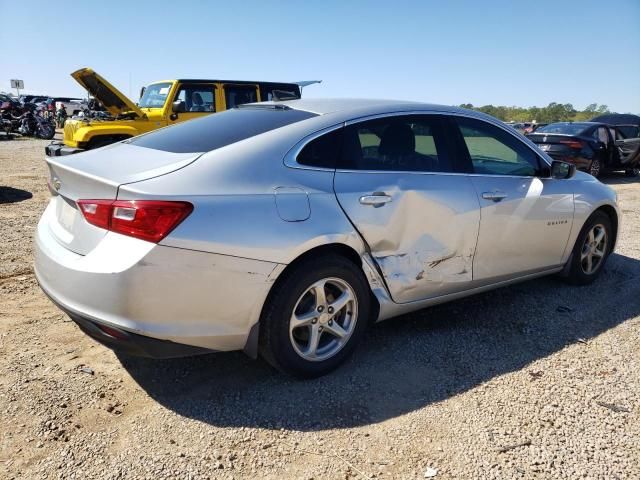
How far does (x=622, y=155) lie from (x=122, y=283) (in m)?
13.6

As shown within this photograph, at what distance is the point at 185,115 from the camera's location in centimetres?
1012

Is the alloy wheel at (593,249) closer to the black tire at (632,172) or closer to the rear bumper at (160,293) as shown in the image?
the rear bumper at (160,293)

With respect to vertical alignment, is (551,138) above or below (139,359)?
above

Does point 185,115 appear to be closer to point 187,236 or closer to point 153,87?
point 153,87

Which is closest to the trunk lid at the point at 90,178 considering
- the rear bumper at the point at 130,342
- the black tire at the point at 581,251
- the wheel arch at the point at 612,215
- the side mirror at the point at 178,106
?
the rear bumper at the point at 130,342

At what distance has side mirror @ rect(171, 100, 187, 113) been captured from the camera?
977 cm

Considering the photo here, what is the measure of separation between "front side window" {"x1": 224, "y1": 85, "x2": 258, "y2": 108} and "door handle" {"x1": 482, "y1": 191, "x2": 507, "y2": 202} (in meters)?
7.68

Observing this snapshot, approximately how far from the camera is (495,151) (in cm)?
378

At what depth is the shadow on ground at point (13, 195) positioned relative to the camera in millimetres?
Result: 7473

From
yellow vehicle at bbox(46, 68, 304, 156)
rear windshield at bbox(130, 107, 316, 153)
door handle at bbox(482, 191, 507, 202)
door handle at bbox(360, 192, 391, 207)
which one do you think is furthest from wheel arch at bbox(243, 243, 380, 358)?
yellow vehicle at bbox(46, 68, 304, 156)

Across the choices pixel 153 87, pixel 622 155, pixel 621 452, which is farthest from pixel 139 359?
pixel 622 155

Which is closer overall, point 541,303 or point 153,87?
point 541,303

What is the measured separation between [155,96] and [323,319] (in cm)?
892

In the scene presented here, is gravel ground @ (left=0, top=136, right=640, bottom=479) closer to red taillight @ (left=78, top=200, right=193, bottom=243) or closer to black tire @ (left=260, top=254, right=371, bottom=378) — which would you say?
black tire @ (left=260, top=254, right=371, bottom=378)
